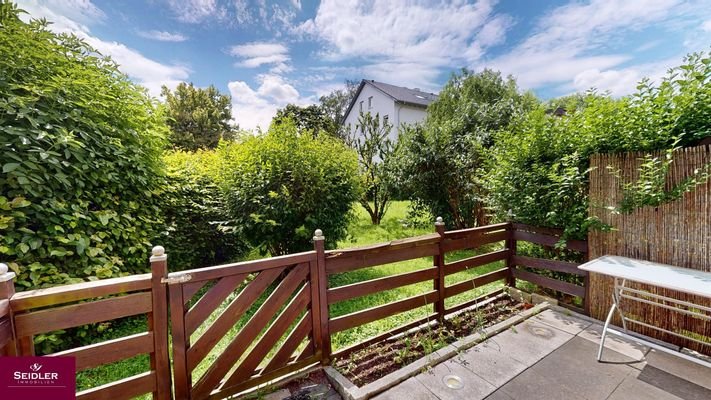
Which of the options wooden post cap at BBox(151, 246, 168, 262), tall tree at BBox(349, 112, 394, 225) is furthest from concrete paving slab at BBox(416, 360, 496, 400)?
tall tree at BBox(349, 112, 394, 225)

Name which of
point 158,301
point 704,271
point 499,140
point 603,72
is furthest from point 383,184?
point 158,301

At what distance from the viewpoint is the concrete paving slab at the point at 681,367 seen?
80.0 inches

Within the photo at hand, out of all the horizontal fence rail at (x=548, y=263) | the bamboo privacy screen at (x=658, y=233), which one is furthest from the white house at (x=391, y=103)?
the bamboo privacy screen at (x=658, y=233)

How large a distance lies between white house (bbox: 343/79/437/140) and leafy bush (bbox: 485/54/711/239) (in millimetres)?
13020

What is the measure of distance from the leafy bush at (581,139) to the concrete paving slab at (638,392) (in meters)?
1.45

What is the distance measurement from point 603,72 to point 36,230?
9.75 meters

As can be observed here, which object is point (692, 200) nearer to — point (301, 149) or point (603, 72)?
point (301, 149)

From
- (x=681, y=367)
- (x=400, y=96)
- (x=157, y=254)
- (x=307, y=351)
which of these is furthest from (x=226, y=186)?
(x=400, y=96)

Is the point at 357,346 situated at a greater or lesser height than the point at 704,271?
lesser

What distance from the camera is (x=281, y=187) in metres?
4.10

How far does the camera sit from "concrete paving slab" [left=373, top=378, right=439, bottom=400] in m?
1.96

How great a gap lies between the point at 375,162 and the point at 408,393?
8643mm

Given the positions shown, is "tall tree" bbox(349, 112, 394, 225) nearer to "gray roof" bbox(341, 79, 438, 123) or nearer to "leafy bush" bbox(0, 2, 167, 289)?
"leafy bush" bbox(0, 2, 167, 289)

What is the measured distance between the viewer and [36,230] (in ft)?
7.70
